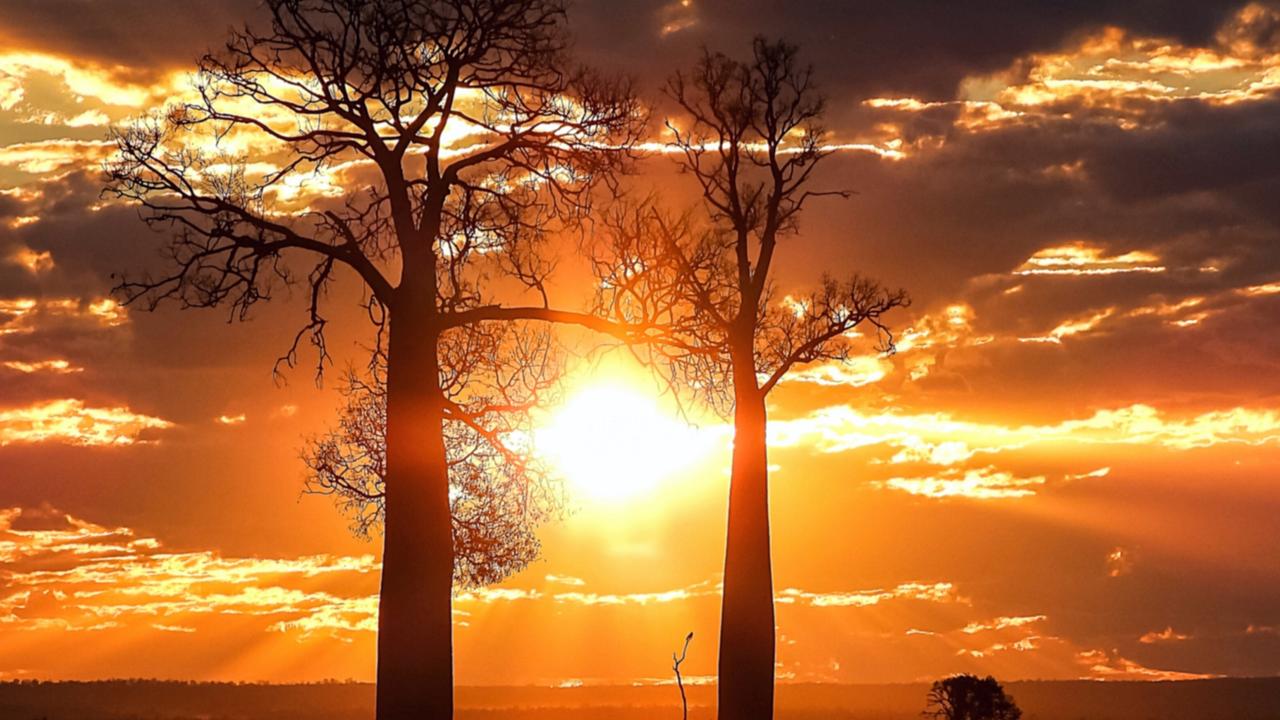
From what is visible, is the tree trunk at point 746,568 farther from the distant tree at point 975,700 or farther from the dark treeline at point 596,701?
the dark treeline at point 596,701

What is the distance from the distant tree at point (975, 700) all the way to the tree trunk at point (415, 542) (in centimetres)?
1600

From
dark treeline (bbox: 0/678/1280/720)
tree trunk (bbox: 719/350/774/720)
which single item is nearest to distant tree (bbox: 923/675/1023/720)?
tree trunk (bbox: 719/350/774/720)

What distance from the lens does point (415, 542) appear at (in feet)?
45.0

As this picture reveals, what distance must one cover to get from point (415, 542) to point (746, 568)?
19.5 feet

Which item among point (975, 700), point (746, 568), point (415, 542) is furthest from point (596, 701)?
point (415, 542)

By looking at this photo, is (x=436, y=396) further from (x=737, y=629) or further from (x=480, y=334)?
(x=737, y=629)

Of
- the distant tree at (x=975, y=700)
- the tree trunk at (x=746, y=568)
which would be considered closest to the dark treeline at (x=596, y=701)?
the distant tree at (x=975, y=700)

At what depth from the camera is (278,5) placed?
568 inches

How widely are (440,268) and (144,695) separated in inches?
1767

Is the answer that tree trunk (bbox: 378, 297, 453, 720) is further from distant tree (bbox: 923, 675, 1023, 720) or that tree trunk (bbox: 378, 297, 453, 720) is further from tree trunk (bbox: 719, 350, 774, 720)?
distant tree (bbox: 923, 675, 1023, 720)

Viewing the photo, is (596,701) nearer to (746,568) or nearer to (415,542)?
(746,568)

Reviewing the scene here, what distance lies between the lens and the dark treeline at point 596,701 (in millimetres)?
46075

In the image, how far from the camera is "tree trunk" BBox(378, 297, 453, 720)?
44.2 ft

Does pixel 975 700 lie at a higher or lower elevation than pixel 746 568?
lower
